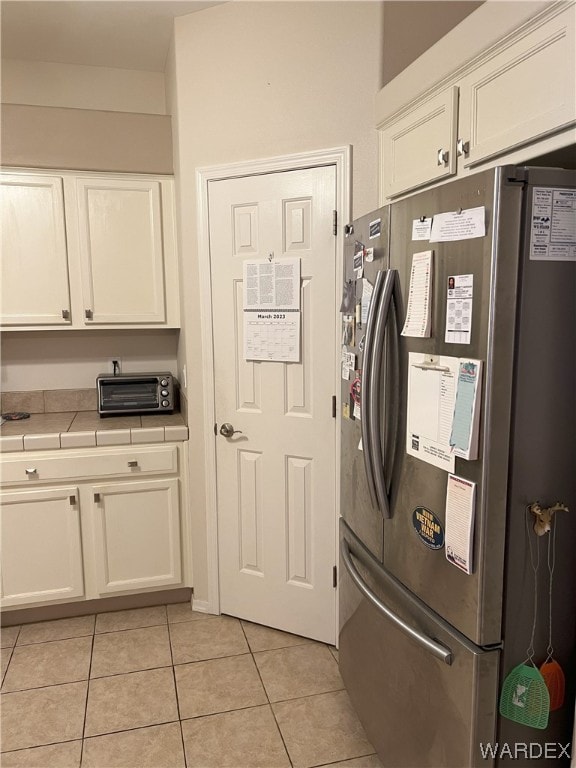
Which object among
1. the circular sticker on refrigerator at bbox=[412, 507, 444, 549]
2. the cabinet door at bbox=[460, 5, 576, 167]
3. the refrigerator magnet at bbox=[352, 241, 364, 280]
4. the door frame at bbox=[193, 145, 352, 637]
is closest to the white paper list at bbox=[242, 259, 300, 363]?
the door frame at bbox=[193, 145, 352, 637]

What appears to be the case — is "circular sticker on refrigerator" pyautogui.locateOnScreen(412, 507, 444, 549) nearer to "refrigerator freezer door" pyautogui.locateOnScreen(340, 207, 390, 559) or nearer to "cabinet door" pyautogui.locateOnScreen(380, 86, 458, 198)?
"refrigerator freezer door" pyautogui.locateOnScreen(340, 207, 390, 559)

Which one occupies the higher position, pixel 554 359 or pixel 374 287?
pixel 374 287

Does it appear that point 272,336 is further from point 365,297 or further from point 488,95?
point 488,95

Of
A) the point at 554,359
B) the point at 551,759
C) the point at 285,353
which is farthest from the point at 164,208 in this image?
the point at 551,759

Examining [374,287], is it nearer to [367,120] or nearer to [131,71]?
[367,120]

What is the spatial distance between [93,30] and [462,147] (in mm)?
2012

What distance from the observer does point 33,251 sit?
2867mm

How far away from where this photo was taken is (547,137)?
1.35 meters

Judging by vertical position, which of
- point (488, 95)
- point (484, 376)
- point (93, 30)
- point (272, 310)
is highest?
point (93, 30)

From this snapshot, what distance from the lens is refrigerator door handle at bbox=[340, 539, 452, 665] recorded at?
1448mm

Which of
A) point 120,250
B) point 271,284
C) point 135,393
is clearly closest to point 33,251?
point 120,250

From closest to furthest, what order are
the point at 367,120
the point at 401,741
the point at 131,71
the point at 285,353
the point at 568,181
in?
the point at 568,181, the point at 401,741, the point at 367,120, the point at 285,353, the point at 131,71

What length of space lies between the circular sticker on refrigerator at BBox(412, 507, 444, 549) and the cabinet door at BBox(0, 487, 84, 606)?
1822mm

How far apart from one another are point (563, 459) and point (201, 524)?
1911 mm
